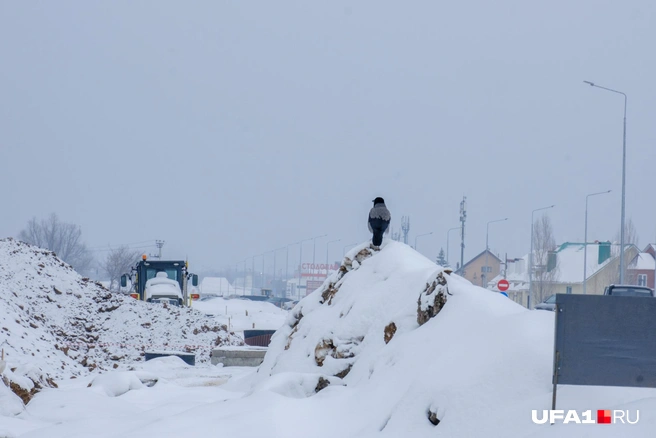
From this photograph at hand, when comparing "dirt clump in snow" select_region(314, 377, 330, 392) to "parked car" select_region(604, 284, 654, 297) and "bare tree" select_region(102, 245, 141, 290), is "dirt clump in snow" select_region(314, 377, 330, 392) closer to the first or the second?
"parked car" select_region(604, 284, 654, 297)

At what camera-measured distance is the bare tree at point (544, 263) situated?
217ft

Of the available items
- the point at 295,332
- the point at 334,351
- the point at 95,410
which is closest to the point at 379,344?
the point at 334,351

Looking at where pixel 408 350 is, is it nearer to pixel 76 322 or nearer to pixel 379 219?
pixel 379 219

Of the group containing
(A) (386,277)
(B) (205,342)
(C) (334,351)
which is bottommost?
(B) (205,342)

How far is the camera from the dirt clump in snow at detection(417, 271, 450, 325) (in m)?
11.5

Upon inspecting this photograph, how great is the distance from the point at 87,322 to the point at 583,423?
26.6 meters

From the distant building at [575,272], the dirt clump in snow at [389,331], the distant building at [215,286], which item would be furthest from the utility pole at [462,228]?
the distant building at [215,286]

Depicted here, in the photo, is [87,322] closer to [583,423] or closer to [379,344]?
[379,344]

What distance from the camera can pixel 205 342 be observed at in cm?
2969

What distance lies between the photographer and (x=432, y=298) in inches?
461

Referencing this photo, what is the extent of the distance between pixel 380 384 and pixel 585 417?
3.83 metres

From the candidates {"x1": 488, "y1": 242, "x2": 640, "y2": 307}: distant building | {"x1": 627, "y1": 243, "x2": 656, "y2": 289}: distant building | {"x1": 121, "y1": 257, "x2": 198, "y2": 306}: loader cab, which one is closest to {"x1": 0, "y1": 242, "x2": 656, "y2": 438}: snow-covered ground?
{"x1": 121, "y1": 257, "x2": 198, "y2": 306}: loader cab

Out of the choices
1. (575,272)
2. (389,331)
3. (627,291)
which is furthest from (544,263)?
(389,331)

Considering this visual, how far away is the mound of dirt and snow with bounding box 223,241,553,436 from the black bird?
266mm
